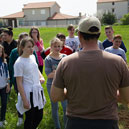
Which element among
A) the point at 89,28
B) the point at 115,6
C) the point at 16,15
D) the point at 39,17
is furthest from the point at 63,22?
the point at 89,28

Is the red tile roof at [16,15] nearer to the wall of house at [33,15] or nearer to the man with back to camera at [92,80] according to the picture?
the wall of house at [33,15]

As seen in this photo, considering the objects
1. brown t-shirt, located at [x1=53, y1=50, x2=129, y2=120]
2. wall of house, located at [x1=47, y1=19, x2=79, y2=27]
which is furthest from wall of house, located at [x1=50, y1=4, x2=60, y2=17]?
brown t-shirt, located at [x1=53, y1=50, x2=129, y2=120]

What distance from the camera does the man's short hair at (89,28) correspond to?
6.47 feet

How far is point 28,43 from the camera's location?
11.7 ft

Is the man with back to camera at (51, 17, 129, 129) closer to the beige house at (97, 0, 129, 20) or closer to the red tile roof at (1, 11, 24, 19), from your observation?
the red tile roof at (1, 11, 24, 19)

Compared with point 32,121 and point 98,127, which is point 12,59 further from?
point 98,127

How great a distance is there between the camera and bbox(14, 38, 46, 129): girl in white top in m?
3.38

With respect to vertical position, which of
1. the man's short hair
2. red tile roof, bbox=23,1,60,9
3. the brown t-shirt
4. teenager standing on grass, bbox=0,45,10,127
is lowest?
teenager standing on grass, bbox=0,45,10,127

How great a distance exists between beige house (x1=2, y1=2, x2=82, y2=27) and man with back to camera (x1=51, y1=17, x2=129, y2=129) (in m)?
60.4

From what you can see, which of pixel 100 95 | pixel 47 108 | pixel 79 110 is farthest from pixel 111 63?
pixel 47 108

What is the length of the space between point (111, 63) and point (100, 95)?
0.33m

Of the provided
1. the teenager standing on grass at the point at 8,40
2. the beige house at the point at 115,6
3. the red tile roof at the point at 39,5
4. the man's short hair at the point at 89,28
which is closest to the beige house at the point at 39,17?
the red tile roof at the point at 39,5

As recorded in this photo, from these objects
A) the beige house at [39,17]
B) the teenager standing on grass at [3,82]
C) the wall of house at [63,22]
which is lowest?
the teenager standing on grass at [3,82]

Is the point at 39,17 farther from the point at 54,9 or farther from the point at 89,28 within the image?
the point at 89,28
